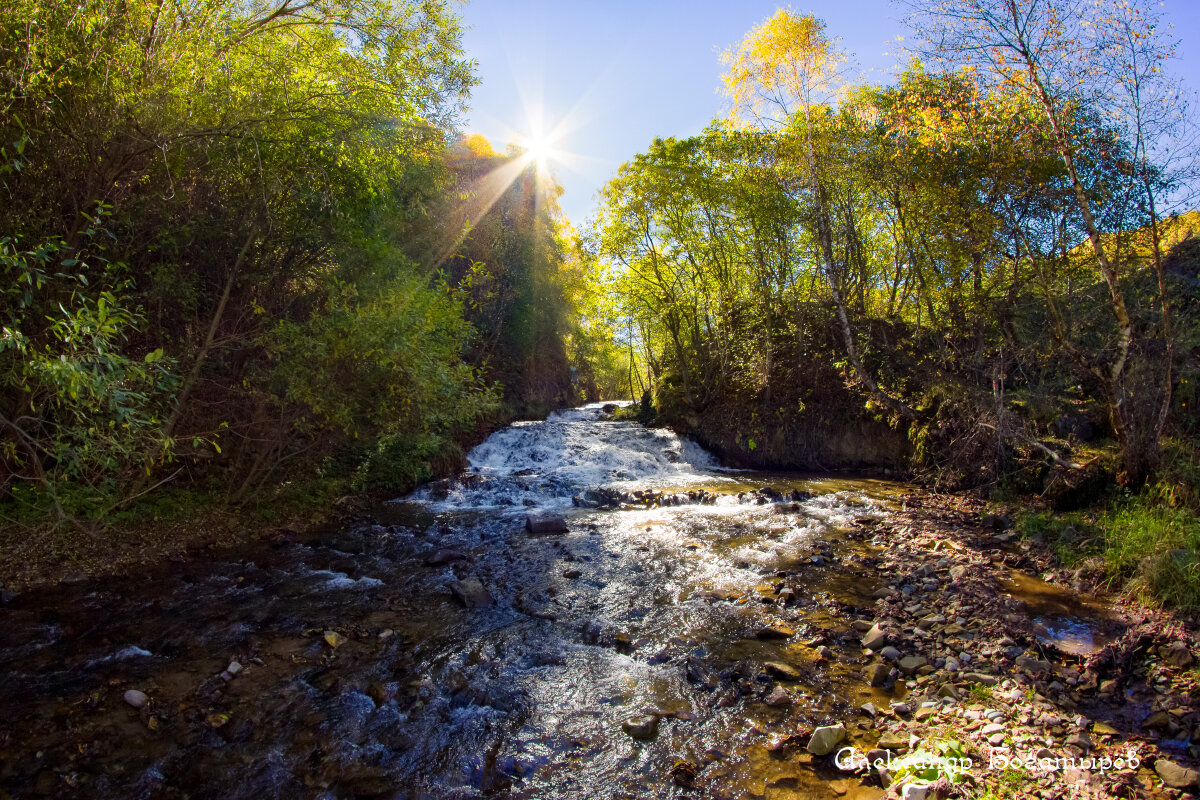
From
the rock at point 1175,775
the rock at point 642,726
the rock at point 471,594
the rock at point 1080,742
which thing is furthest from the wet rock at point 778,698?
the rock at point 471,594

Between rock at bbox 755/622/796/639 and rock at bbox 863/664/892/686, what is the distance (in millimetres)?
999

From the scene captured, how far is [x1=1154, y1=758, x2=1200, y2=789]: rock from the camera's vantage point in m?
3.25

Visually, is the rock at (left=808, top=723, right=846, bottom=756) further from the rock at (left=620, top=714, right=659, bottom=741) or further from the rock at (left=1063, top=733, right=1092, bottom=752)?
the rock at (left=1063, top=733, right=1092, bottom=752)

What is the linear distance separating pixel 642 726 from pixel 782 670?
162 centimetres

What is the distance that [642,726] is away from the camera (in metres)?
4.44

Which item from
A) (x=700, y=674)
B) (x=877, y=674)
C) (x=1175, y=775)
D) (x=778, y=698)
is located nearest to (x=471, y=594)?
→ (x=700, y=674)

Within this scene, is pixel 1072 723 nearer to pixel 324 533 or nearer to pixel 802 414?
pixel 324 533

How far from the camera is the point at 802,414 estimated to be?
60.3 ft

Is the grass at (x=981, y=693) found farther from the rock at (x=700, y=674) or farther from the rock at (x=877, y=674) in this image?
the rock at (x=700, y=674)

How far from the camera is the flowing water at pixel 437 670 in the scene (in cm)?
393

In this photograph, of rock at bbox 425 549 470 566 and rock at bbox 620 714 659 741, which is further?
rock at bbox 425 549 470 566

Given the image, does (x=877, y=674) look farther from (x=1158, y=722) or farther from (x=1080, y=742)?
(x=1158, y=722)

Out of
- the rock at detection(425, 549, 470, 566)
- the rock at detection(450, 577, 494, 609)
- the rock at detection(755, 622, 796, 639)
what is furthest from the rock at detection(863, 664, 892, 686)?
the rock at detection(425, 549, 470, 566)

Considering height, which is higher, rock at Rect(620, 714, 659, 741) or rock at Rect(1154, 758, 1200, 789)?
rock at Rect(1154, 758, 1200, 789)
